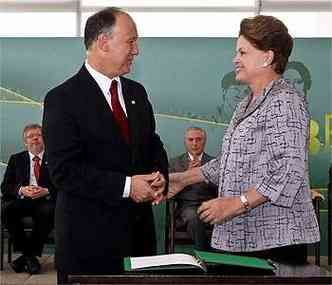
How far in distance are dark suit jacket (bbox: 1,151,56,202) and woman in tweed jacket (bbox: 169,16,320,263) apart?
379 cm

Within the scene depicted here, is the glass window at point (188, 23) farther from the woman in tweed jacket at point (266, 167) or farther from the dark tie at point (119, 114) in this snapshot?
the woman in tweed jacket at point (266, 167)

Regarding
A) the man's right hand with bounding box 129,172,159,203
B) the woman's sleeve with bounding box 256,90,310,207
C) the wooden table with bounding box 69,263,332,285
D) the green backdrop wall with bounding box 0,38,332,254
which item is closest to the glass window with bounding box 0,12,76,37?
the green backdrop wall with bounding box 0,38,332,254

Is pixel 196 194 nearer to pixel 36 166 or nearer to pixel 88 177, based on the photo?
pixel 36 166

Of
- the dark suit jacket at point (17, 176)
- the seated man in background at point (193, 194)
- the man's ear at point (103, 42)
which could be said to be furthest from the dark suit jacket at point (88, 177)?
the dark suit jacket at point (17, 176)

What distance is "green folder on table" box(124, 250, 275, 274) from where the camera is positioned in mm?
1801

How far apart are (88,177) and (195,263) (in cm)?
57

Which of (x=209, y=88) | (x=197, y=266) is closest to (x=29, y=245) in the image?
(x=209, y=88)

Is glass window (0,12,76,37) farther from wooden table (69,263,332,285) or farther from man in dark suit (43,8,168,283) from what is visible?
wooden table (69,263,332,285)

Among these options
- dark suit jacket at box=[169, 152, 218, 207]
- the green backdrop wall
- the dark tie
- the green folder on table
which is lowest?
the green folder on table

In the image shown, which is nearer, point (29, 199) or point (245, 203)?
point (245, 203)

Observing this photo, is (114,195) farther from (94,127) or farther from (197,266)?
(197,266)

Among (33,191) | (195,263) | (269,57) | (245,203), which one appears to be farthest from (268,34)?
(33,191)

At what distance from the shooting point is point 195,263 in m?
1.83

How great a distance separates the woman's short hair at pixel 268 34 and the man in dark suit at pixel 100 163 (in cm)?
46
